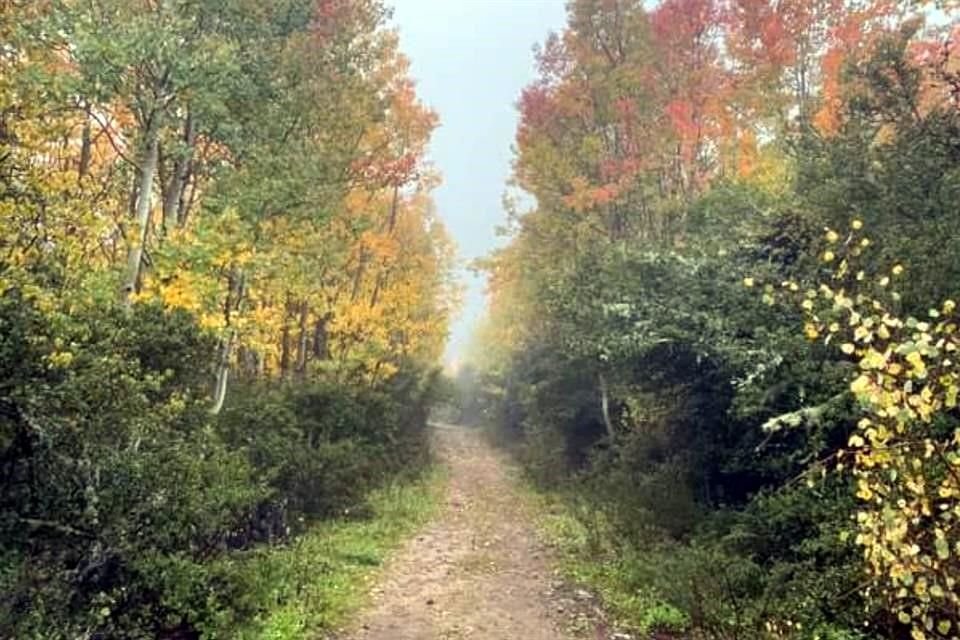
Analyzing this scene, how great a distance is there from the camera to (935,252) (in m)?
8.37

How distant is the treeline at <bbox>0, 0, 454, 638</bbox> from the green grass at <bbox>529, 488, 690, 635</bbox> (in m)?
4.17

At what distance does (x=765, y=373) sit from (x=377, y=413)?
11.3 m

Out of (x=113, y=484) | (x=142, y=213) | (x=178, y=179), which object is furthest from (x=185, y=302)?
(x=113, y=484)

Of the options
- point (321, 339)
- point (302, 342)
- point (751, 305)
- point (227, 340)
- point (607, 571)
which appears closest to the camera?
point (607, 571)

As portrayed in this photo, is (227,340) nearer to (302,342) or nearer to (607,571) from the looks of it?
(302,342)

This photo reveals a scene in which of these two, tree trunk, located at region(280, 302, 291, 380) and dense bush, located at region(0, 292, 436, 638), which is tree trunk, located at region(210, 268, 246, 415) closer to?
dense bush, located at region(0, 292, 436, 638)

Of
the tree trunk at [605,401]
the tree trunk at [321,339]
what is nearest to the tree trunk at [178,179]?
the tree trunk at [321,339]

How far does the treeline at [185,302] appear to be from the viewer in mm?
6375

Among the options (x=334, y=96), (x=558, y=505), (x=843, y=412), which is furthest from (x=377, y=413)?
(x=843, y=412)

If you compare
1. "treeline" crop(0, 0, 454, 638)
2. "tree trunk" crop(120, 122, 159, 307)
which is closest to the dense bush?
"treeline" crop(0, 0, 454, 638)

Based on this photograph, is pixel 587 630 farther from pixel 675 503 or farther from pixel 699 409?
pixel 699 409

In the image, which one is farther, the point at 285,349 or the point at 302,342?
the point at 302,342

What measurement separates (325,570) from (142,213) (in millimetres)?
5994

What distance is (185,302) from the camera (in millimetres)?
9906
